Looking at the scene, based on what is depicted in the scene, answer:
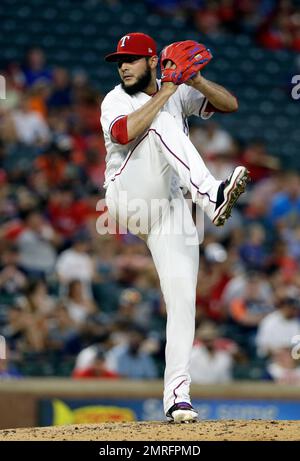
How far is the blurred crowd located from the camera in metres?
9.05

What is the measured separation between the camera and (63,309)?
923cm

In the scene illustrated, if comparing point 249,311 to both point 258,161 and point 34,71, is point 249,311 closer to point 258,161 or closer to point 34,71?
point 258,161

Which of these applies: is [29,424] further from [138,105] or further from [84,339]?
[138,105]

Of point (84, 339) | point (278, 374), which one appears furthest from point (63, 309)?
point (278, 374)

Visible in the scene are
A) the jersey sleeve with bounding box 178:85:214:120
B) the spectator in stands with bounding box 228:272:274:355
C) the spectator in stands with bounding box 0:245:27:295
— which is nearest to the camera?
the jersey sleeve with bounding box 178:85:214:120

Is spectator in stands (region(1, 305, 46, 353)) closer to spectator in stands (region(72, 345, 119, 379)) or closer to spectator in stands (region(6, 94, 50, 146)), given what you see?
spectator in stands (region(72, 345, 119, 379))

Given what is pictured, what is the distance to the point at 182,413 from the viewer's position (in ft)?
17.3

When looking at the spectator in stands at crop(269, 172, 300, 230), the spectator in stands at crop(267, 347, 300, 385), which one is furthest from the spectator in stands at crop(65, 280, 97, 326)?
the spectator in stands at crop(269, 172, 300, 230)

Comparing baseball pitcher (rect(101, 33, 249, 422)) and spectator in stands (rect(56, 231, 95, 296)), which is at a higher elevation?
spectator in stands (rect(56, 231, 95, 296))

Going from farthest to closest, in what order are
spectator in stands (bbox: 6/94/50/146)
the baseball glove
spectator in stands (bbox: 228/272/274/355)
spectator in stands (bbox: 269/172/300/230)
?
spectator in stands (bbox: 269/172/300/230) < spectator in stands (bbox: 6/94/50/146) < spectator in stands (bbox: 228/272/274/355) < the baseball glove

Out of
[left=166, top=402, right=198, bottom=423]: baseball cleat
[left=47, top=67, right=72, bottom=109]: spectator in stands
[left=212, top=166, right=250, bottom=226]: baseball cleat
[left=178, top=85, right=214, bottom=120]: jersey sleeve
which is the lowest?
[left=166, top=402, right=198, bottom=423]: baseball cleat

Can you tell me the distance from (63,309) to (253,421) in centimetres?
393

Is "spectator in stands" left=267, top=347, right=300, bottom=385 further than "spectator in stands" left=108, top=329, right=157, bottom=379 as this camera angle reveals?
Yes

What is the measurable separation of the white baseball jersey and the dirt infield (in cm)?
124
